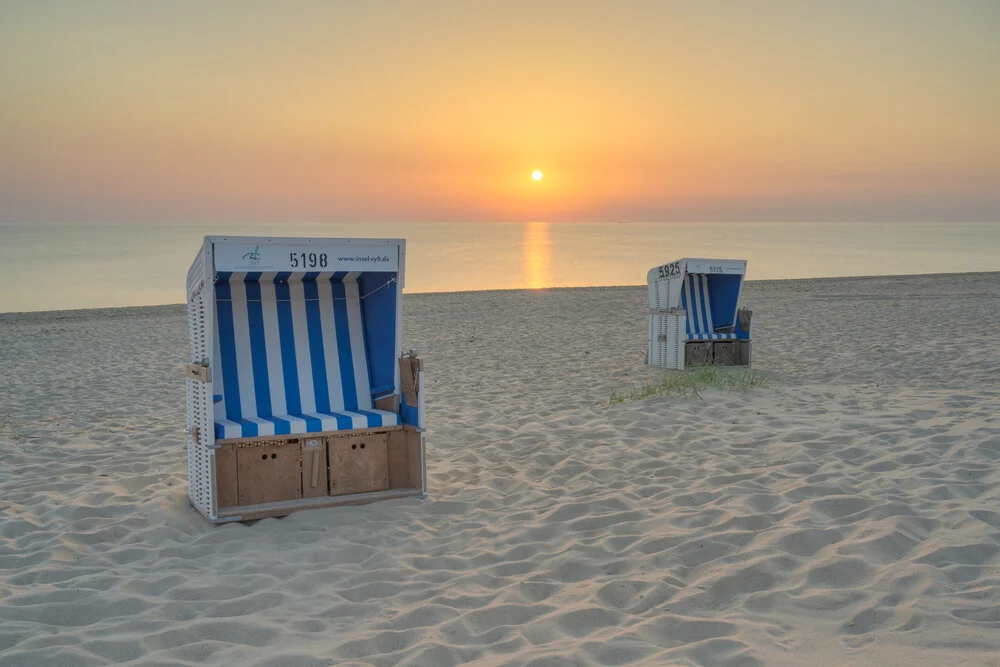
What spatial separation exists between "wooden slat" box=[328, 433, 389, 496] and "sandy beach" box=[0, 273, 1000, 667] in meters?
0.22

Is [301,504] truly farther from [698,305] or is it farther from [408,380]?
[698,305]

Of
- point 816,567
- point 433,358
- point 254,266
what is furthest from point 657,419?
point 433,358

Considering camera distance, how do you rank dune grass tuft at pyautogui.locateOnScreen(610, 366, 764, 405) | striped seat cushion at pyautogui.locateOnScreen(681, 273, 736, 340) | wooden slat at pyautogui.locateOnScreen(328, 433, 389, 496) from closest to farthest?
wooden slat at pyautogui.locateOnScreen(328, 433, 389, 496)
dune grass tuft at pyautogui.locateOnScreen(610, 366, 764, 405)
striped seat cushion at pyautogui.locateOnScreen(681, 273, 736, 340)

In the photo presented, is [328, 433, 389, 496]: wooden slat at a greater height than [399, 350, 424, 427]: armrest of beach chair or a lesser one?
lesser

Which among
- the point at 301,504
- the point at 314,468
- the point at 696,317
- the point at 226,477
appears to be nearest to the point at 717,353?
the point at 696,317

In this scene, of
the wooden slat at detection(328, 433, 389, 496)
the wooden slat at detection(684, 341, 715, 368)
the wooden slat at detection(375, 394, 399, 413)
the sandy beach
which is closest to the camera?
the sandy beach

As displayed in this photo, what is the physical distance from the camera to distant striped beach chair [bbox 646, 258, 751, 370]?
34.8 ft

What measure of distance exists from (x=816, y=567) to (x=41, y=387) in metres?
9.37

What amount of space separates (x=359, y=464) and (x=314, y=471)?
1.01ft

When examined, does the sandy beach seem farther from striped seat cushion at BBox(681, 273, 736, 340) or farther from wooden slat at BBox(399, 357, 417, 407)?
striped seat cushion at BBox(681, 273, 736, 340)

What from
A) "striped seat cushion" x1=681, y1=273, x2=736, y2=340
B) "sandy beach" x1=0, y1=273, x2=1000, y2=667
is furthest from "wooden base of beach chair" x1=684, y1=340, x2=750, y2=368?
"sandy beach" x1=0, y1=273, x2=1000, y2=667

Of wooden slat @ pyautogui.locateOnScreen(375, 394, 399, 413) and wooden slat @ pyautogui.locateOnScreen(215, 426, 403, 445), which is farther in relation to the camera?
wooden slat @ pyautogui.locateOnScreen(375, 394, 399, 413)

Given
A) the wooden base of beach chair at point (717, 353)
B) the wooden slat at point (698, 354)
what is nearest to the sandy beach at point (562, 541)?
the wooden base of beach chair at point (717, 353)

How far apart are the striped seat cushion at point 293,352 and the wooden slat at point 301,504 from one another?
1.54 ft
